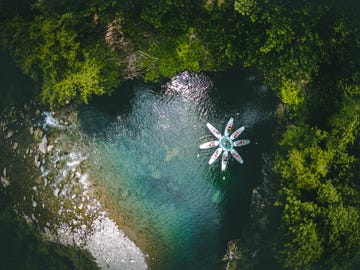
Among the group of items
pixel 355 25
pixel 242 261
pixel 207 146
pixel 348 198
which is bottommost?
pixel 242 261

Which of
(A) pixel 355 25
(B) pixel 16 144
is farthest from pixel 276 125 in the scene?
(B) pixel 16 144

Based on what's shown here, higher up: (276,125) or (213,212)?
(276,125)

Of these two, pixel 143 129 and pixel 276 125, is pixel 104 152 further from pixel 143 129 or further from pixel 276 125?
pixel 276 125

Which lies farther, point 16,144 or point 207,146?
point 16,144

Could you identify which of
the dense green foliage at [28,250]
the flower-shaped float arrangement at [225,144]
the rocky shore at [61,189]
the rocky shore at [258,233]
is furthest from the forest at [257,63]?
the dense green foliage at [28,250]

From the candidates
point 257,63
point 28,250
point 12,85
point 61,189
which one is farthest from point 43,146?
point 257,63

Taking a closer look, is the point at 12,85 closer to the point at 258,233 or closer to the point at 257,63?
the point at 257,63
